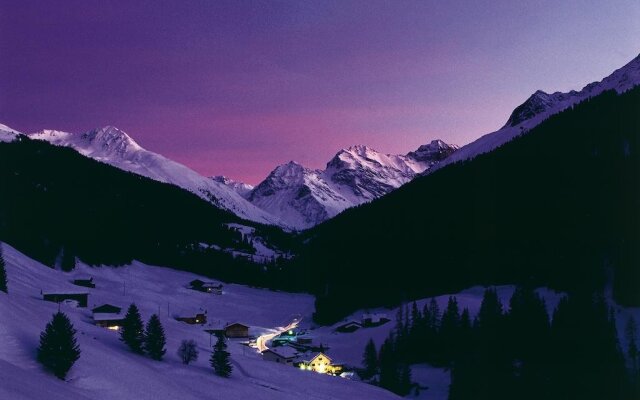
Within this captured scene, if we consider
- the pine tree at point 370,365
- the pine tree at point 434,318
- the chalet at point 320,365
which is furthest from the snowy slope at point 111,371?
the pine tree at point 434,318

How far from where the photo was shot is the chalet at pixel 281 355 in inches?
2963

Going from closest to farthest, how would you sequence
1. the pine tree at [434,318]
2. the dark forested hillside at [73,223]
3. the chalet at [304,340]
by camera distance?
the pine tree at [434,318] < the chalet at [304,340] < the dark forested hillside at [73,223]

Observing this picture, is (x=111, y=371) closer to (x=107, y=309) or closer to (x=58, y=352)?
(x=58, y=352)

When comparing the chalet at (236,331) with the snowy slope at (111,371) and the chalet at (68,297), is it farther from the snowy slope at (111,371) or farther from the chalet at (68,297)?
the chalet at (68,297)

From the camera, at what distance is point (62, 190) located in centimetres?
14525

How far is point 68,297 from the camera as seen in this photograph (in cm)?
7681

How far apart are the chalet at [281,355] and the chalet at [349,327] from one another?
29.5 m

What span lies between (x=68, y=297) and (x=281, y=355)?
1333 inches

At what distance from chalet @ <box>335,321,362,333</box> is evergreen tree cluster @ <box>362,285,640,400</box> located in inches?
1166

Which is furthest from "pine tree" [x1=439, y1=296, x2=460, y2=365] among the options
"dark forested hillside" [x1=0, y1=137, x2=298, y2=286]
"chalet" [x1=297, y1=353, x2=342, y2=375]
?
"dark forested hillside" [x1=0, y1=137, x2=298, y2=286]

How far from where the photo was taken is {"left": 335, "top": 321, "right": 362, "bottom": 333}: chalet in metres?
107

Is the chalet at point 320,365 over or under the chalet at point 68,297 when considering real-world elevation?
under

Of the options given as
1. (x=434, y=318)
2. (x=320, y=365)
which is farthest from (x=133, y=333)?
(x=434, y=318)

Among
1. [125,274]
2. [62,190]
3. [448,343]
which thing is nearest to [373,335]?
[448,343]
